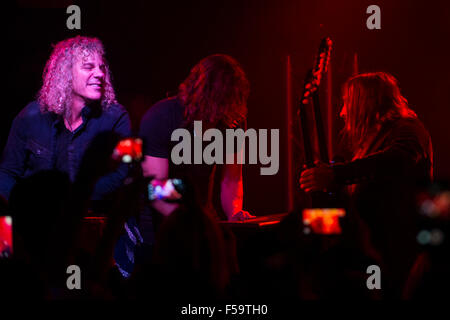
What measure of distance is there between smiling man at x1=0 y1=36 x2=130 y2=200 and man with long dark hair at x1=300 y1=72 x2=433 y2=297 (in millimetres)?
1202

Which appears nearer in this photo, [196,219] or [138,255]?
[196,219]

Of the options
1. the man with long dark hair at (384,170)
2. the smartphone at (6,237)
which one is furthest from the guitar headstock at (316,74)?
the smartphone at (6,237)

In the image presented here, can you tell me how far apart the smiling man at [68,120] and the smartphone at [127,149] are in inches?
39.9

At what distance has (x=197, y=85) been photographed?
3.20 meters

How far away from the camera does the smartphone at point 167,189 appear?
215 cm

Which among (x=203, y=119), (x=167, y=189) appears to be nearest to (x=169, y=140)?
(x=203, y=119)

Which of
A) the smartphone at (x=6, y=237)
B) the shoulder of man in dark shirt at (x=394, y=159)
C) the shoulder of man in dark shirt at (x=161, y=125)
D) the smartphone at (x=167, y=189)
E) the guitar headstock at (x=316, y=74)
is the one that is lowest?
the smartphone at (x=6, y=237)

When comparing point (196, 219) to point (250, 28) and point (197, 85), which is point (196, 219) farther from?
point (250, 28)

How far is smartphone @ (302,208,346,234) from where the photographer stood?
2.09m

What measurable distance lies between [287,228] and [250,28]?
100 inches

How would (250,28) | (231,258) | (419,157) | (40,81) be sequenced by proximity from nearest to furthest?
1. (231,258)
2. (419,157)
3. (40,81)
4. (250,28)

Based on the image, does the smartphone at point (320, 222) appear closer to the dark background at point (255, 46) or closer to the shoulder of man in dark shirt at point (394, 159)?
the shoulder of man in dark shirt at point (394, 159)
